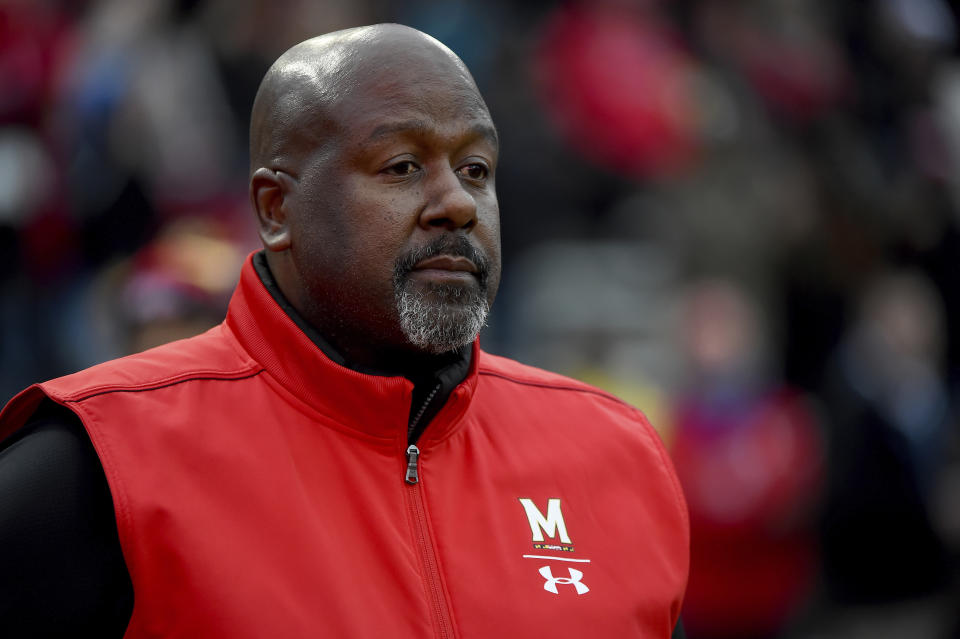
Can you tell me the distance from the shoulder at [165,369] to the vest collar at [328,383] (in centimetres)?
4

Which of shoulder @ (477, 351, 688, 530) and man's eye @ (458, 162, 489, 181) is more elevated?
man's eye @ (458, 162, 489, 181)

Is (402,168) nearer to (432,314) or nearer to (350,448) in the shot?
(432,314)

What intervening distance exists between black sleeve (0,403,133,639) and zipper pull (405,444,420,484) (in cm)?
55

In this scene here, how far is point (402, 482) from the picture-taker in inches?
95.4

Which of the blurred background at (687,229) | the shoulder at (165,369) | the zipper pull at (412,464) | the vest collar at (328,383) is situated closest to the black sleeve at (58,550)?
the shoulder at (165,369)

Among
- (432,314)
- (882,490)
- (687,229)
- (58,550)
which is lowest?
(882,490)

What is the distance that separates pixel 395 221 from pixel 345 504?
556 mm

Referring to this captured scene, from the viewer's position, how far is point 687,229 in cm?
802

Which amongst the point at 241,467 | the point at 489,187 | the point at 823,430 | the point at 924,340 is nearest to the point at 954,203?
the point at 924,340

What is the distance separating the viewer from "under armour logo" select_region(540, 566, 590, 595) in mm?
2452

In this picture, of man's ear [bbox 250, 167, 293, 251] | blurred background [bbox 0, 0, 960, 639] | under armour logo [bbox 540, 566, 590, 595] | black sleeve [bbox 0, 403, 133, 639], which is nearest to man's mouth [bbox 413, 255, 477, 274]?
man's ear [bbox 250, 167, 293, 251]

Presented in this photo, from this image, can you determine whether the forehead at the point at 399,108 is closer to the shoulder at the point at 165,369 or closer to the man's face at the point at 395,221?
the man's face at the point at 395,221

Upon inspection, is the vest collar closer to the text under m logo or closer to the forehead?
the text under m logo


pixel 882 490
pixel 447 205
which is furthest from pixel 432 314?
pixel 882 490
